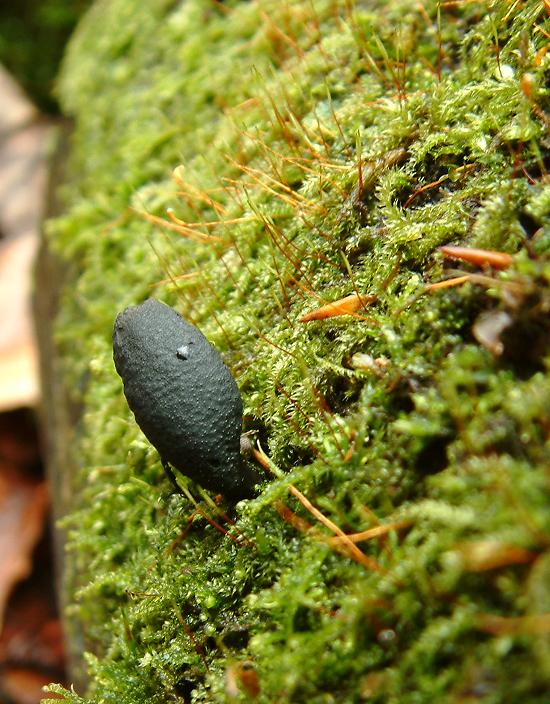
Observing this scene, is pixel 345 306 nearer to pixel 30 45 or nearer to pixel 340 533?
pixel 340 533

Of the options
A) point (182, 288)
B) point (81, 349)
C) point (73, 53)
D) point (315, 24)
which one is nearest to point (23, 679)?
point (81, 349)

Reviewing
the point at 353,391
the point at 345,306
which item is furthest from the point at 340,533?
the point at 345,306

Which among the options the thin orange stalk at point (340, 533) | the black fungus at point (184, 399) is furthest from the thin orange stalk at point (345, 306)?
the thin orange stalk at point (340, 533)

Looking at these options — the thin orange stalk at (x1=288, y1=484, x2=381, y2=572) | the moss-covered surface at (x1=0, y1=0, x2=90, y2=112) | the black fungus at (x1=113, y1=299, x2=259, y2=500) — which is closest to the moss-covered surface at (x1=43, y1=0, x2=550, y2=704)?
the thin orange stalk at (x1=288, y1=484, x2=381, y2=572)

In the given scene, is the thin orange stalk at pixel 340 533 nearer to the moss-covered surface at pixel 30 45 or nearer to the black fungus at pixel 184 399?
the black fungus at pixel 184 399

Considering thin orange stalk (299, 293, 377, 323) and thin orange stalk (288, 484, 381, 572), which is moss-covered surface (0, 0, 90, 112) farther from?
thin orange stalk (288, 484, 381, 572)

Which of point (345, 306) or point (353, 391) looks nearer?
point (353, 391)
